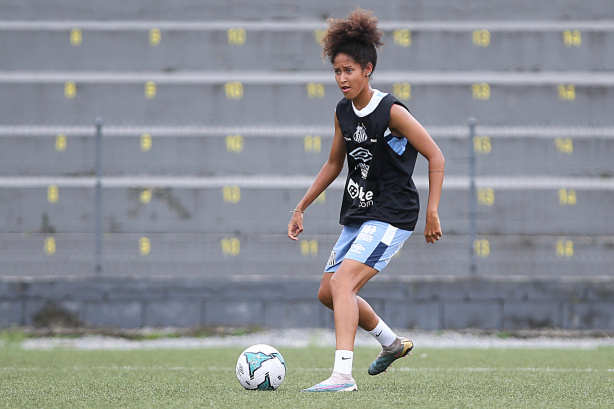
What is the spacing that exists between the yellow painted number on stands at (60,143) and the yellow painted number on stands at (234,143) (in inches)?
78.8

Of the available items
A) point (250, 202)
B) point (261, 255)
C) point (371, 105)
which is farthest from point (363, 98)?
point (250, 202)

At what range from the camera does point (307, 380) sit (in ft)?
16.6

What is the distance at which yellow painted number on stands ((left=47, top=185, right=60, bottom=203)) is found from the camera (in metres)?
10.5

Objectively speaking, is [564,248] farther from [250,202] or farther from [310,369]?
[310,369]

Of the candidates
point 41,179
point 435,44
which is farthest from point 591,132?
point 41,179

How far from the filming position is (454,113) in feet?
37.8

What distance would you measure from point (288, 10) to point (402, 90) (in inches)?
72.4

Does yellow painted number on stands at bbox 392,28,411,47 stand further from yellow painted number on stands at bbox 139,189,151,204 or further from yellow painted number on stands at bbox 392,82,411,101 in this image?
yellow painted number on stands at bbox 139,189,151,204

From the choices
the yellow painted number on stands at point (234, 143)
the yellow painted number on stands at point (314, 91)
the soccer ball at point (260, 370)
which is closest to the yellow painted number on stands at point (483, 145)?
the yellow painted number on stands at point (314, 91)

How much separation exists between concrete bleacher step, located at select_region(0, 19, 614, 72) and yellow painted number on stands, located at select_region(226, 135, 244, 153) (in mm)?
1199

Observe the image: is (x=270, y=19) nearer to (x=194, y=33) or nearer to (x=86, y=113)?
(x=194, y=33)

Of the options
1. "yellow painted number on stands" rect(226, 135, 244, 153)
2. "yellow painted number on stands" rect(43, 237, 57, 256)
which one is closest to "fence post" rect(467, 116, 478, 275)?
"yellow painted number on stands" rect(226, 135, 244, 153)

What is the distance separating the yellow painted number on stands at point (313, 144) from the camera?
10.7 metres

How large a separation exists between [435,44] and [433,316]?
4447 mm
